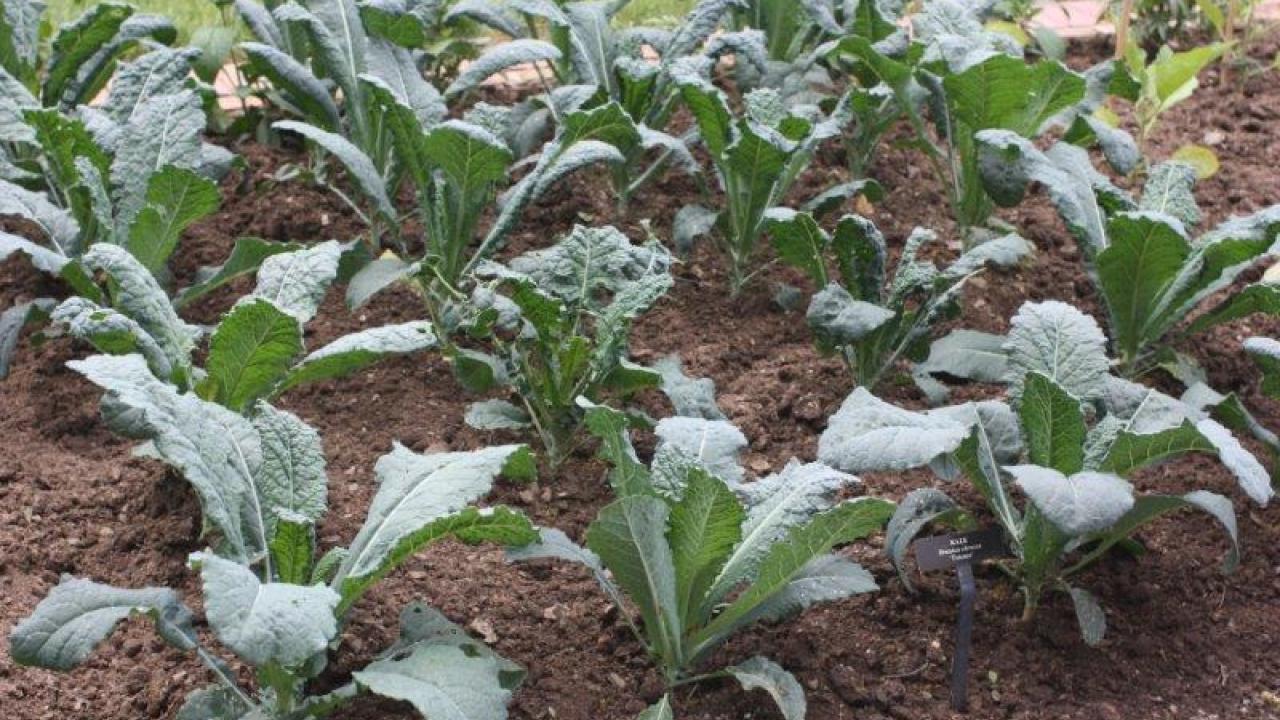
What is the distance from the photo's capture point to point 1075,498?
8.77ft

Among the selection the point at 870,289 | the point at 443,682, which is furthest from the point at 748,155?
the point at 443,682

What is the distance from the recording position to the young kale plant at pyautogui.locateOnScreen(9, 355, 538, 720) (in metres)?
2.52

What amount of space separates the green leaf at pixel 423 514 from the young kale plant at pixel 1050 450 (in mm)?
578

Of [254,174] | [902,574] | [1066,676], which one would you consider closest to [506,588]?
[902,574]

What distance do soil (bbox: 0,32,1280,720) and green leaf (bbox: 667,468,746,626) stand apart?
265 millimetres

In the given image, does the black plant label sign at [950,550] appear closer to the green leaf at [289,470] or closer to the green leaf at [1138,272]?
the green leaf at [1138,272]

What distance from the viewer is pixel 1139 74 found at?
462 centimetres

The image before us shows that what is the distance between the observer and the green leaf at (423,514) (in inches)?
102

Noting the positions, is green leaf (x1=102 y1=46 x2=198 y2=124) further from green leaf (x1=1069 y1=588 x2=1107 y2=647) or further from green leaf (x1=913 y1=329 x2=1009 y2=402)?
green leaf (x1=1069 y1=588 x2=1107 y2=647)

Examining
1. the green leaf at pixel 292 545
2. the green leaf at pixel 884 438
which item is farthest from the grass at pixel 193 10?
the green leaf at pixel 292 545

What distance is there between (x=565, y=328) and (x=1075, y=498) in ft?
3.84

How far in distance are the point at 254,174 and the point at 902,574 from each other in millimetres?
2351

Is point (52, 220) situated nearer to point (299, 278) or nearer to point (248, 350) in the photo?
point (299, 278)

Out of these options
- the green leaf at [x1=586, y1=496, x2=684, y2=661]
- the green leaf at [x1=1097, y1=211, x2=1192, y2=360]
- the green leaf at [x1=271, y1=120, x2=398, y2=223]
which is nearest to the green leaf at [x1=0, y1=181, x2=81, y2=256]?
the green leaf at [x1=271, y1=120, x2=398, y2=223]
